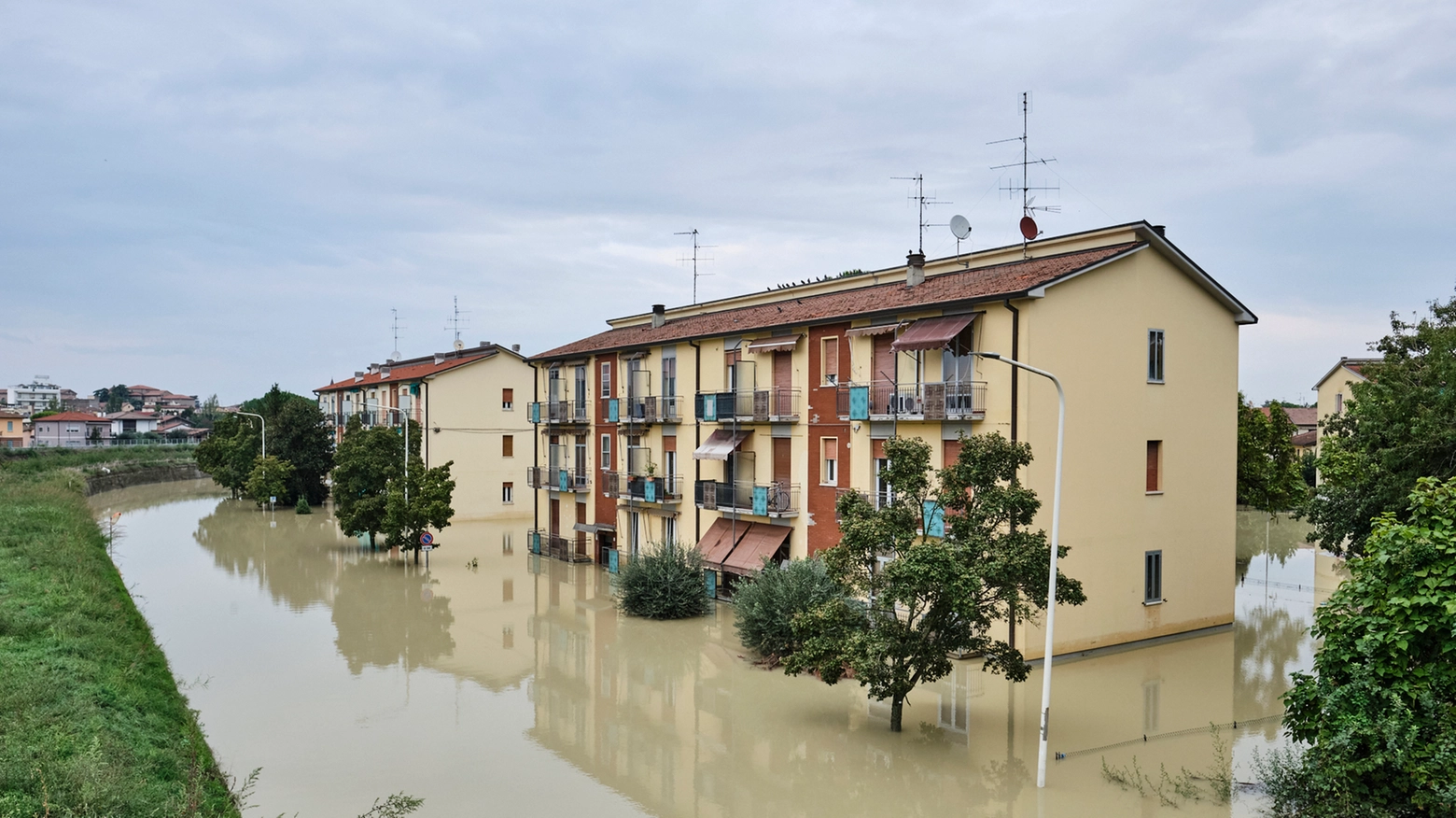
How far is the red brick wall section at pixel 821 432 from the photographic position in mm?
25062

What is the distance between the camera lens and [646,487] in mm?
31828

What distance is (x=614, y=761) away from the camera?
15648 millimetres

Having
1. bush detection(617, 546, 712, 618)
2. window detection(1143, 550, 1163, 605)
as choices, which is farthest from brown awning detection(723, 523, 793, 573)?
window detection(1143, 550, 1163, 605)

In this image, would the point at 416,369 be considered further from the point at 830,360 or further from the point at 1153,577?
the point at 1153,577

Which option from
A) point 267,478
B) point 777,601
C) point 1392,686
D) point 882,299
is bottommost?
point 777,601

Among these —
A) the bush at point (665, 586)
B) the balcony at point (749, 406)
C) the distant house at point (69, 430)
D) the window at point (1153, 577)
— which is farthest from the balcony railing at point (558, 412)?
the distant house at point (69, 430)

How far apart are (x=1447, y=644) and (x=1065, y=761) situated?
5814 millimetres

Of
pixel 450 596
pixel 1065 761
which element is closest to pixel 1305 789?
pixel 1065 761

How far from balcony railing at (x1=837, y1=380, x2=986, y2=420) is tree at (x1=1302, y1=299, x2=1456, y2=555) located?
27.7 ft

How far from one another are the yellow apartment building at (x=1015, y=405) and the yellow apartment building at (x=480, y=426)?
2329cm

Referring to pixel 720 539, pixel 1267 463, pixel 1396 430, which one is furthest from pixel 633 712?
pixel 1267 463

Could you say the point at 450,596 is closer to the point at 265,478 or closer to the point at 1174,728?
the point at 1174,728

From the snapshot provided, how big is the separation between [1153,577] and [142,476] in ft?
261

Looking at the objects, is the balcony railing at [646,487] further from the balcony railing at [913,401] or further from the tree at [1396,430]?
the tree at [1396,430]
